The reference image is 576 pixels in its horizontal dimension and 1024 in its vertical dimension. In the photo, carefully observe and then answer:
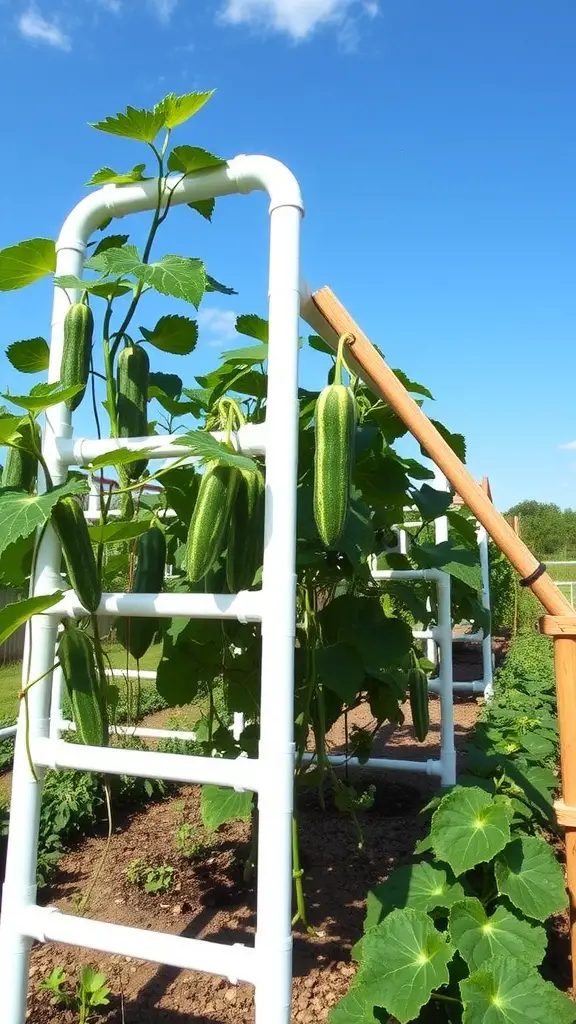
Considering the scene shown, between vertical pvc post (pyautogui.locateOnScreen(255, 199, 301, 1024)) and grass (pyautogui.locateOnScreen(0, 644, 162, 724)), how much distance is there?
4.06m

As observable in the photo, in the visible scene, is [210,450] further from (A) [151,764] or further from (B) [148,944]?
(B) [148,944]

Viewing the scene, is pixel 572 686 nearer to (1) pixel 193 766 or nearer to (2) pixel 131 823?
(1) pixel 193 766

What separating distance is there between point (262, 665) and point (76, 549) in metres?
0.44

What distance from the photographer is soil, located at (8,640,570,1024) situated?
87.7 inches

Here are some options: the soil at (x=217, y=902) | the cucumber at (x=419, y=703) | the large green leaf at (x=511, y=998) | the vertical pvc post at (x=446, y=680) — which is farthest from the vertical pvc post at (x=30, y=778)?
the vertical pvc post at (x=446, y=680)

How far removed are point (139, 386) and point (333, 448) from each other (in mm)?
486

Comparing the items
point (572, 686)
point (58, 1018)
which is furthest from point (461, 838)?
point (58, 1018)

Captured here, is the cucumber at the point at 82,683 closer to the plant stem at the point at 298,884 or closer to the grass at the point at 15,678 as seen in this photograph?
the plant stem at the point at 298,884

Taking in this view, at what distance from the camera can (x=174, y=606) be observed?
4.77 feet

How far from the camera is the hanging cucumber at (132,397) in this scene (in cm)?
165

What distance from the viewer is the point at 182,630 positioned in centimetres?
252

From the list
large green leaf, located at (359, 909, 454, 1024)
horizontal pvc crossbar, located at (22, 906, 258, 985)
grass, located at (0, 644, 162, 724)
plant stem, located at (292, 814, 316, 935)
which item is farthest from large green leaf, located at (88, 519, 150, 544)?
grass, located at (0, 644, 162, 724)

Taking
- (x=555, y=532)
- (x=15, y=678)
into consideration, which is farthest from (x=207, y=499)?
(x=555, y=532)

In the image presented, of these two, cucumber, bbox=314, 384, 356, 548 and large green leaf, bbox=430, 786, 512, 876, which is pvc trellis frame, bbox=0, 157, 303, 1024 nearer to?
cucumber, bbox=314, 384, 356, 548
